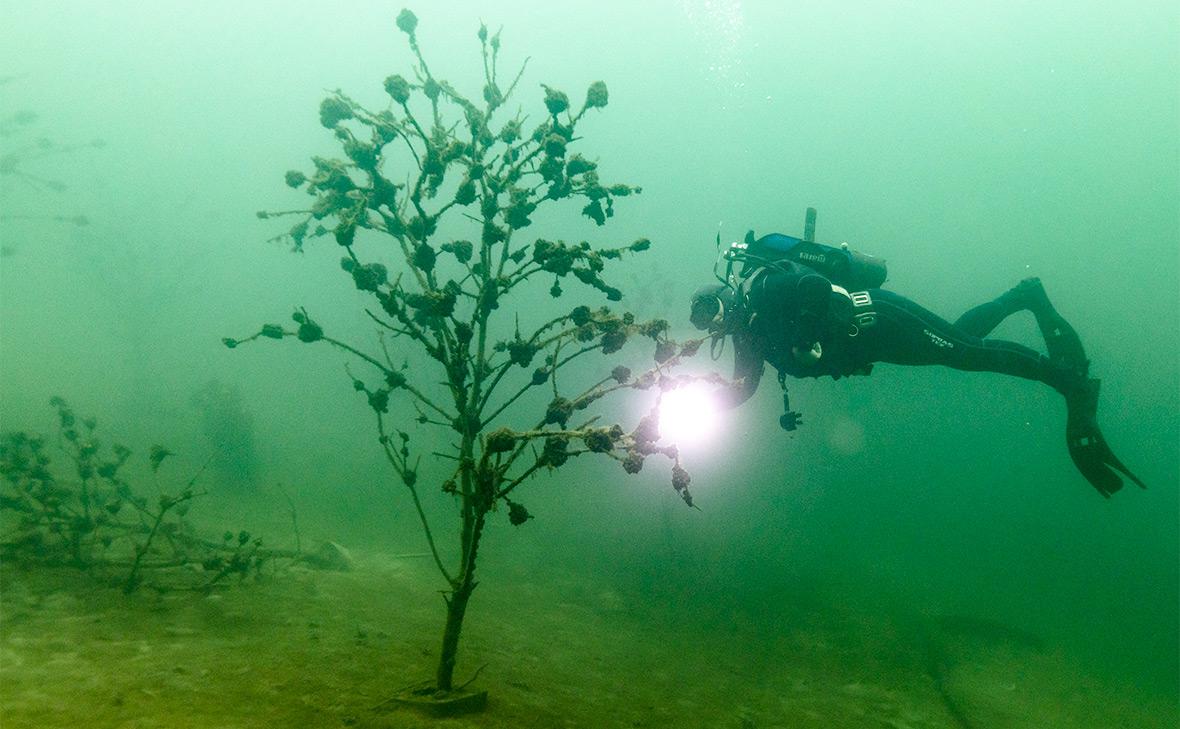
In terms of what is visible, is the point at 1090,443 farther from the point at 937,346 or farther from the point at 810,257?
the point at 810,257

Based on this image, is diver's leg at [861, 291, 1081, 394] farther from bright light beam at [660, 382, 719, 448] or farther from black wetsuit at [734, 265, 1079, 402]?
bright light beam at [660, 382, 719, 448]

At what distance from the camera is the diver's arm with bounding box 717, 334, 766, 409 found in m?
6.59

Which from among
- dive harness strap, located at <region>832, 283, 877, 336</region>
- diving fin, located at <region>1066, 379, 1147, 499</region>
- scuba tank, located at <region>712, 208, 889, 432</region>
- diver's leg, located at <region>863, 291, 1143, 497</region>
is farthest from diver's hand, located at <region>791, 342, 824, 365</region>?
diving fin, located at <region>1066, 379, 1147, 499</region>

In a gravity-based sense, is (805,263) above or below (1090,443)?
above

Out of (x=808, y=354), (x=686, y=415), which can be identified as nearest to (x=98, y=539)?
(x=686, y=415)

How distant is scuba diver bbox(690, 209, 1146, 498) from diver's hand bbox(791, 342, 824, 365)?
0.5 inches

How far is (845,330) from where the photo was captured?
6.62m

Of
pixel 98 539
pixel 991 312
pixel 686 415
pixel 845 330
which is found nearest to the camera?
pixel 686 415

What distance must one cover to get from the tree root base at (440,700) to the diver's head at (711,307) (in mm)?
4362

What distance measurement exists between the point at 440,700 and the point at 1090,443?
7.92m

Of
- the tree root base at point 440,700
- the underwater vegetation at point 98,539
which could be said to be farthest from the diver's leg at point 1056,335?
the underwater vegetation at point 98,539

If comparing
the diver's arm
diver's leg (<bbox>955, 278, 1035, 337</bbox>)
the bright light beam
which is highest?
diver's leg (<bbox>955, 278, 1035, 337</bbox>)

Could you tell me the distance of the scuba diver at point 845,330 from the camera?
6.41m

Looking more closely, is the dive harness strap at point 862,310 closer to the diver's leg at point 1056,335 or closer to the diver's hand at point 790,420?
the diver's hand at point 790,420
